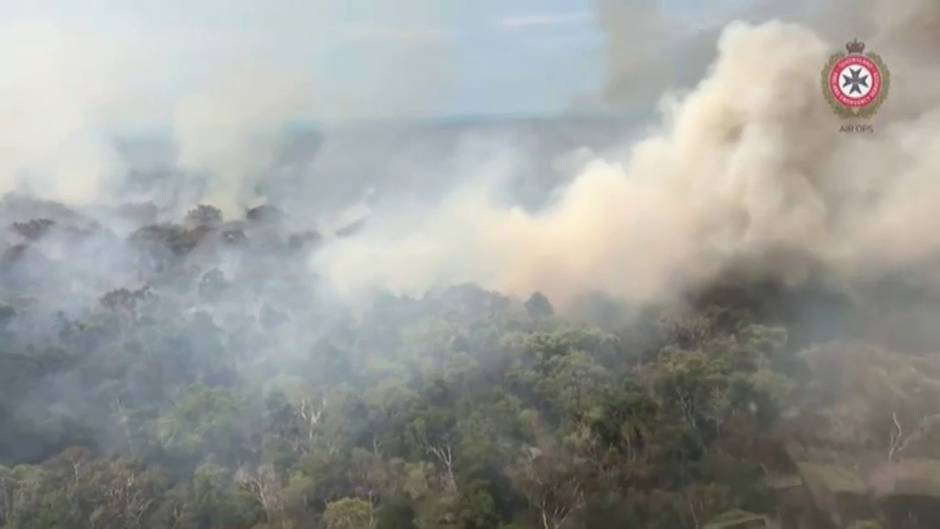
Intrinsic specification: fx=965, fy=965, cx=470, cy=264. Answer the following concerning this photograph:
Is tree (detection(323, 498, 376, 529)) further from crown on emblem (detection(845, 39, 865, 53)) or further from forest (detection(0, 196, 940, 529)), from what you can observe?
crown on emblem (detection(845, 39, 865, 53))

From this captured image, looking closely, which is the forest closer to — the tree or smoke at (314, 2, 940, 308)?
the tree

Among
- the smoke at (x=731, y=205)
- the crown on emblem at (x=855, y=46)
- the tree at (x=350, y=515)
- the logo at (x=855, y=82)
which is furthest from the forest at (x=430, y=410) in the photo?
the crown on emblem at (x=855, y=46)

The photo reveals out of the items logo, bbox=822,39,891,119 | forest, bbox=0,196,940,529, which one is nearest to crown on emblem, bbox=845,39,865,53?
logo, bbox=822,39,891,119

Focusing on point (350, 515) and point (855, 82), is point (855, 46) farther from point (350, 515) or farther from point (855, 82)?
point (350, 515)

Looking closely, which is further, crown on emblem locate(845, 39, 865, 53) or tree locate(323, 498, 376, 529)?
crown on emblem locate(845, 39, 865, 53)

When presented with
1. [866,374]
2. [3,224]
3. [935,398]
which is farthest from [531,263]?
[3,224]

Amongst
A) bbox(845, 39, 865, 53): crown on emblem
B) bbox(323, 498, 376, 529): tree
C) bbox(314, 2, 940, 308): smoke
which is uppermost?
bbox(845, 39, 865, 53): crown on emblem

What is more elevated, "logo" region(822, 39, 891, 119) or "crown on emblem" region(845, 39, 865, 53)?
"crown on emblem" region(845, 39, 865, 53)

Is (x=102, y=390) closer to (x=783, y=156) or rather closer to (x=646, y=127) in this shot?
(x=646, y=127)

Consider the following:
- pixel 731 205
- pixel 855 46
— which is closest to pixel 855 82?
pixel 855 46
